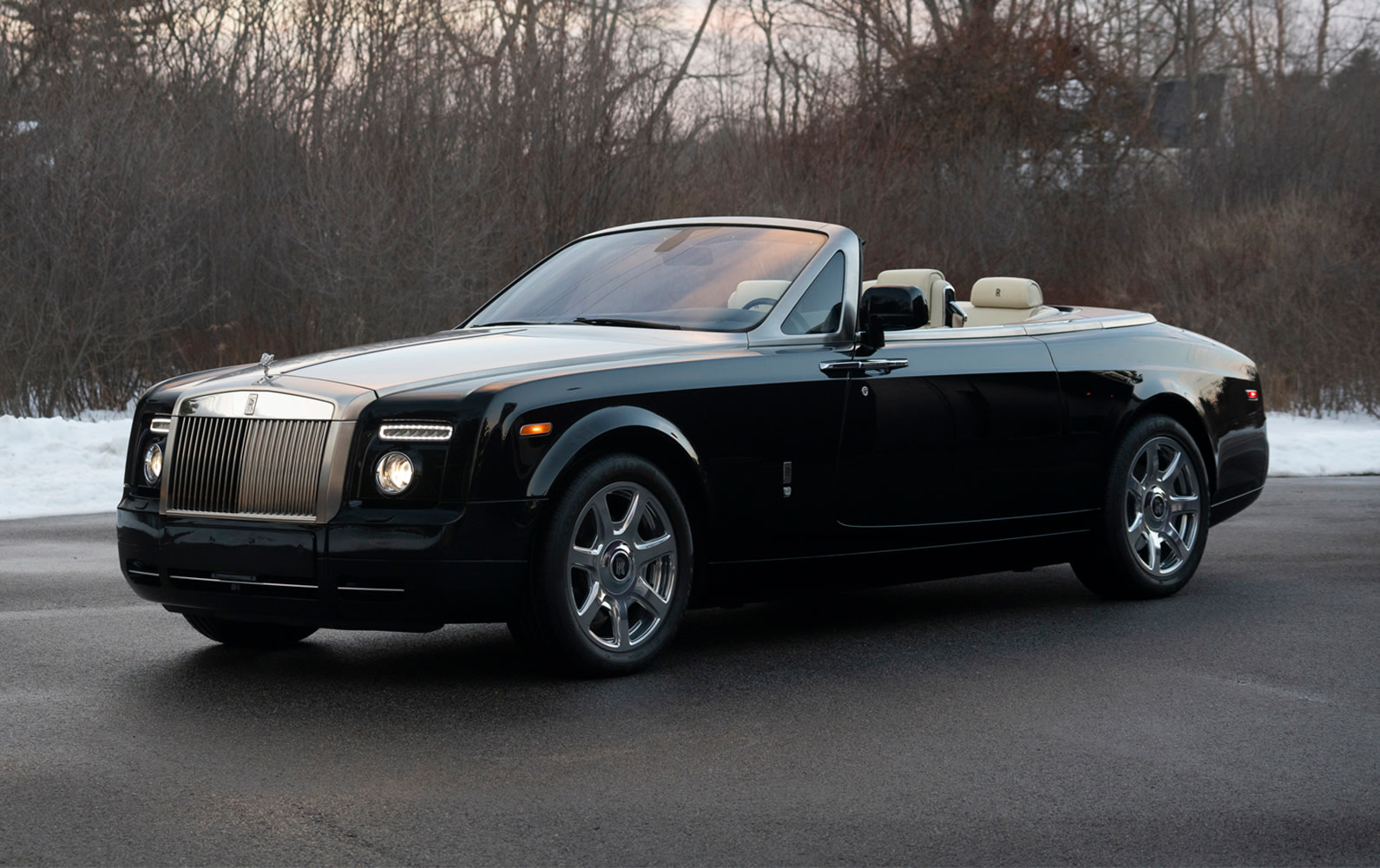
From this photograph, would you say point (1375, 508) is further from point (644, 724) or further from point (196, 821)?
point (196, 821)

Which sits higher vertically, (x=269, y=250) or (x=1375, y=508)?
(x=269, y=250)

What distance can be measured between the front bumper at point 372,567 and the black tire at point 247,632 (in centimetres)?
85

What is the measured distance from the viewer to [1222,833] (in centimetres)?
439

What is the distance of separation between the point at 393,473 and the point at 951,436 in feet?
8.42

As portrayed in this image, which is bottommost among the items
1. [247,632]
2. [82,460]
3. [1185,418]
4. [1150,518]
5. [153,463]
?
[82,460]

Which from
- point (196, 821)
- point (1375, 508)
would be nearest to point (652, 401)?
point (196, 821)

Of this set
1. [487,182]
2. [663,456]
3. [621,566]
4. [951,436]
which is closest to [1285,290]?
[487,182]

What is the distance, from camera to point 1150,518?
8.24 meters

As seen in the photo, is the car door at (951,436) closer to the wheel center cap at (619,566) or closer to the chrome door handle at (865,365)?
the chrome door handle at (865,365)

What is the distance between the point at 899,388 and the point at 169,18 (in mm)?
18516

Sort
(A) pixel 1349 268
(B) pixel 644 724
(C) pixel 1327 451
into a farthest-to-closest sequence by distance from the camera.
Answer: (A) pixel 1349 268, (C) pixel 1327 451, (B) pixel 644 724

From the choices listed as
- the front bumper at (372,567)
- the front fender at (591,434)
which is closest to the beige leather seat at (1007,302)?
the front fender at (591,434)

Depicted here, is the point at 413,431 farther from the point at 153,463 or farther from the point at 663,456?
the point at 153,463

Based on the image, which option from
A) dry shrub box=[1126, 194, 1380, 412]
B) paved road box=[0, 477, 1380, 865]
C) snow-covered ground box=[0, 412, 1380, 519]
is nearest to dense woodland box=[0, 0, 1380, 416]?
dry shrub box=[1126, 194, 1380, 412]
